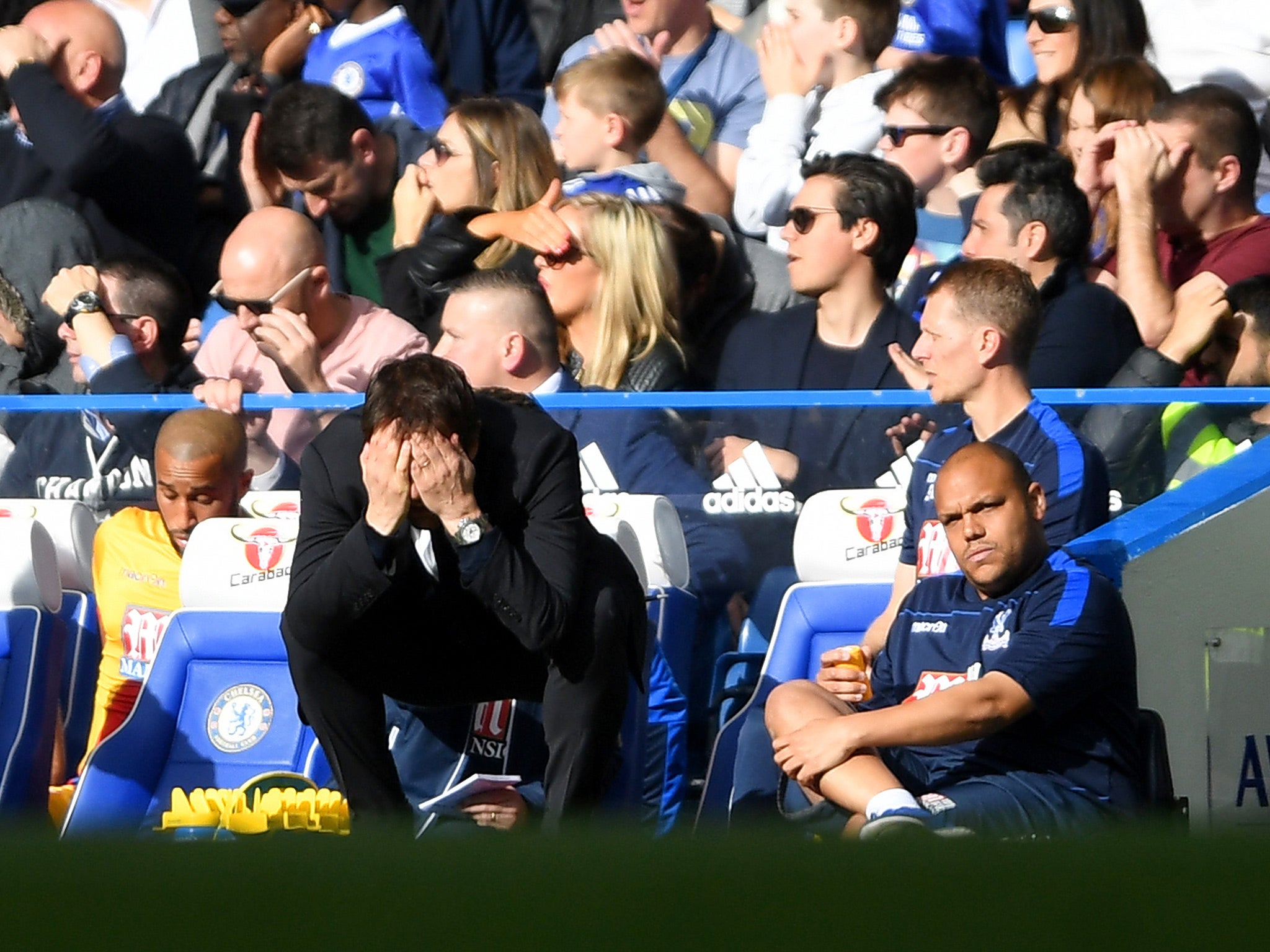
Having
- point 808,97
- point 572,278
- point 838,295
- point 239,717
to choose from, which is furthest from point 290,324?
point 808,97

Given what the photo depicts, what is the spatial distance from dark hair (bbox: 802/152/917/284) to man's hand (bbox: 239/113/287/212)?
196 centimetres

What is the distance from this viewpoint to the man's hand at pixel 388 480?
376 cm

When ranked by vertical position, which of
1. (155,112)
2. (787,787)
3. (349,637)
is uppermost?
(155,112)

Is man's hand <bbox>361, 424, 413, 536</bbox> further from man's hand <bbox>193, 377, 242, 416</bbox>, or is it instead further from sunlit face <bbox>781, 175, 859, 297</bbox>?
sunlit face <bbox>781, 175, 859, 297</bbox>

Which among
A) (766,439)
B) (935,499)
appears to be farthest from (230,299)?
(935,499)

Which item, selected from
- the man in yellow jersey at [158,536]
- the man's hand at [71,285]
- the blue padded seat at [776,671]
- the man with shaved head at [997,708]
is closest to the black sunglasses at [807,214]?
the blue padded seat at [776,671]

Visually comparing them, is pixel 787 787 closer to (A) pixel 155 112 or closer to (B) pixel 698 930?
(B) pixel 698 930

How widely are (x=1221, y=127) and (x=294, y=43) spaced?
10.1 ft

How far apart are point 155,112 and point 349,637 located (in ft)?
10.2

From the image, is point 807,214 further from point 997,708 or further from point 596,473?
point 997,708

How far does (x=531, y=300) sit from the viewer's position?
4836 mm

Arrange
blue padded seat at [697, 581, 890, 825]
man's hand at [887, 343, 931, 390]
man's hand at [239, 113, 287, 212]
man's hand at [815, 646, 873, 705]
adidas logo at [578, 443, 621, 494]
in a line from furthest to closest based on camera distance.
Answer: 1. man's hand at [239, 113, 287, 212]
2. man's hand at [887, 343, 931, 390]
3. adidas logo at [578, 443, 621, 494]
4. blue padded seat at [697, 581, 890, 825]
5. man's hand at [815, 646, 873, 705]

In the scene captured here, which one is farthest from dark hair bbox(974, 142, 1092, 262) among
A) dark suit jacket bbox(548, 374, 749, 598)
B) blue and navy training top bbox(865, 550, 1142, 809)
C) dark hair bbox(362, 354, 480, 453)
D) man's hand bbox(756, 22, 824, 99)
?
dark hair bbox(362, 354, 480, 453)

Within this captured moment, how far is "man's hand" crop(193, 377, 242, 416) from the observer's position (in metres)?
4.65
